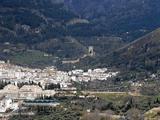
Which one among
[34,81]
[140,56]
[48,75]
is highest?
[140,56]

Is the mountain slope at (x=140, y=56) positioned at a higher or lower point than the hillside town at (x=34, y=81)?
higher

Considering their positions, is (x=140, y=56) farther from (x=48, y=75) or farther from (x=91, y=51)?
(x=91, y=51)

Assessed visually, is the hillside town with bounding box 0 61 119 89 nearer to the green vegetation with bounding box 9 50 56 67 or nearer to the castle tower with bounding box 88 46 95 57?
the green vegetation with bounding box 9 50 56 67

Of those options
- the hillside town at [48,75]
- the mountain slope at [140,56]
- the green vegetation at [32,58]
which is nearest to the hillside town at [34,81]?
the hillside town at [48,75]

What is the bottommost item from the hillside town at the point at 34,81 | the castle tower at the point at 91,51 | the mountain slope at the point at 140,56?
the hillside town at the point at 34,81

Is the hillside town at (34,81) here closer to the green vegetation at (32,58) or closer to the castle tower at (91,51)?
the green vegetation at (32,58)

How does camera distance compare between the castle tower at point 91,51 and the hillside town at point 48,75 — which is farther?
the castle tower at point 91,51

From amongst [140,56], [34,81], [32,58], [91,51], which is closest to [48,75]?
[34,81]

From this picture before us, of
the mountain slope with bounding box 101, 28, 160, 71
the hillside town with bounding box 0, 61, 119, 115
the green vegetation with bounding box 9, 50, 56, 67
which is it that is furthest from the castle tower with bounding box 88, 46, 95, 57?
the hillside town with bounding box 0, 61, 119, 115

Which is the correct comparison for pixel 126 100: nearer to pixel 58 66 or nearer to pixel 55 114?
pixel 55 114

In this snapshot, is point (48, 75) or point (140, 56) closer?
point (48, 75)

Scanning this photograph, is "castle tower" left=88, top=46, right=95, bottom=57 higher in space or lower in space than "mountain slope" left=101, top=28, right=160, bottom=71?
higher
